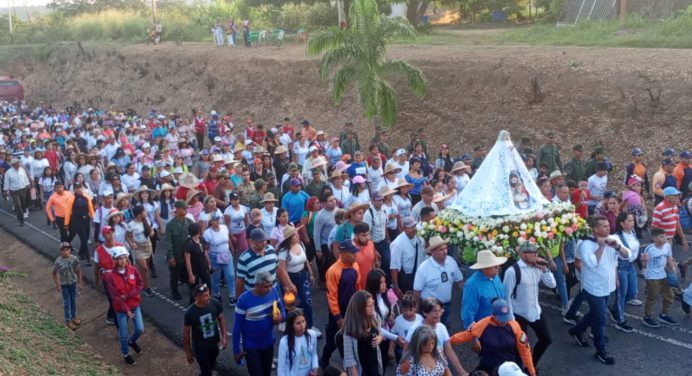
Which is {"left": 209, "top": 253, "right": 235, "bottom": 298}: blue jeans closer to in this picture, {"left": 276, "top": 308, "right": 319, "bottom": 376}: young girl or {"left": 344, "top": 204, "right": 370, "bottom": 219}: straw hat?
{"left": 344, "top": 204, "right": 370, "bottom": 219}: straw hat

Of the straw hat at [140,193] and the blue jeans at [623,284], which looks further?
the straw hat at [140,193]

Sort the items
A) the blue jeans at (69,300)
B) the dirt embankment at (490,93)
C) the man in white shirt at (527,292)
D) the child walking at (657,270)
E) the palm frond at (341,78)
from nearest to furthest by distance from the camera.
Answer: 1. the man in white shirt at (527,292)
2. the child walking at (657,270)
3. the blue jeans at (69,300)
4. the dirt embankment at (490,93)
5. the palm frond at (341,78)

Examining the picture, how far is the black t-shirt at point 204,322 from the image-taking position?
723 centimetres

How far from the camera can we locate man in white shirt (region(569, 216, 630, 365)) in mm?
7715

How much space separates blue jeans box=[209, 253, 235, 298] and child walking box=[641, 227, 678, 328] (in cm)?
583

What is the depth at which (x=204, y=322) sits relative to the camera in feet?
23.8

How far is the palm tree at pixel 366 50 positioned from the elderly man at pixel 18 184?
8211 mm

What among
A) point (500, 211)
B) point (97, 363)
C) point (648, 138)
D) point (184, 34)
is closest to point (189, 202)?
point (97, 363)

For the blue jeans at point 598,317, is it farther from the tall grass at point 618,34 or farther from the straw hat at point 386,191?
the tall grass at point 618,34

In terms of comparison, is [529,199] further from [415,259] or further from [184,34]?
[184,34]

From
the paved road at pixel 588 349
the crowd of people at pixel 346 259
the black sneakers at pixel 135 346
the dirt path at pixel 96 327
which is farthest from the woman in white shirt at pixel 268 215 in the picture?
the black sneakers at pixel 135 346

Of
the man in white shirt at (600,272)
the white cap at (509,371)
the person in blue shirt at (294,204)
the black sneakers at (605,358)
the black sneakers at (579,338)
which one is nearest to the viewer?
the white cap at (509,371)

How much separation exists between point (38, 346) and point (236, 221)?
3.41 metres

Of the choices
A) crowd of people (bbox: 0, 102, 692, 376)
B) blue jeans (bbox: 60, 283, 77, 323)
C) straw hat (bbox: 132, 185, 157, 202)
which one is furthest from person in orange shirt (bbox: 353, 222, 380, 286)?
straw hat (bbox: 132, 185, 157, 202)
